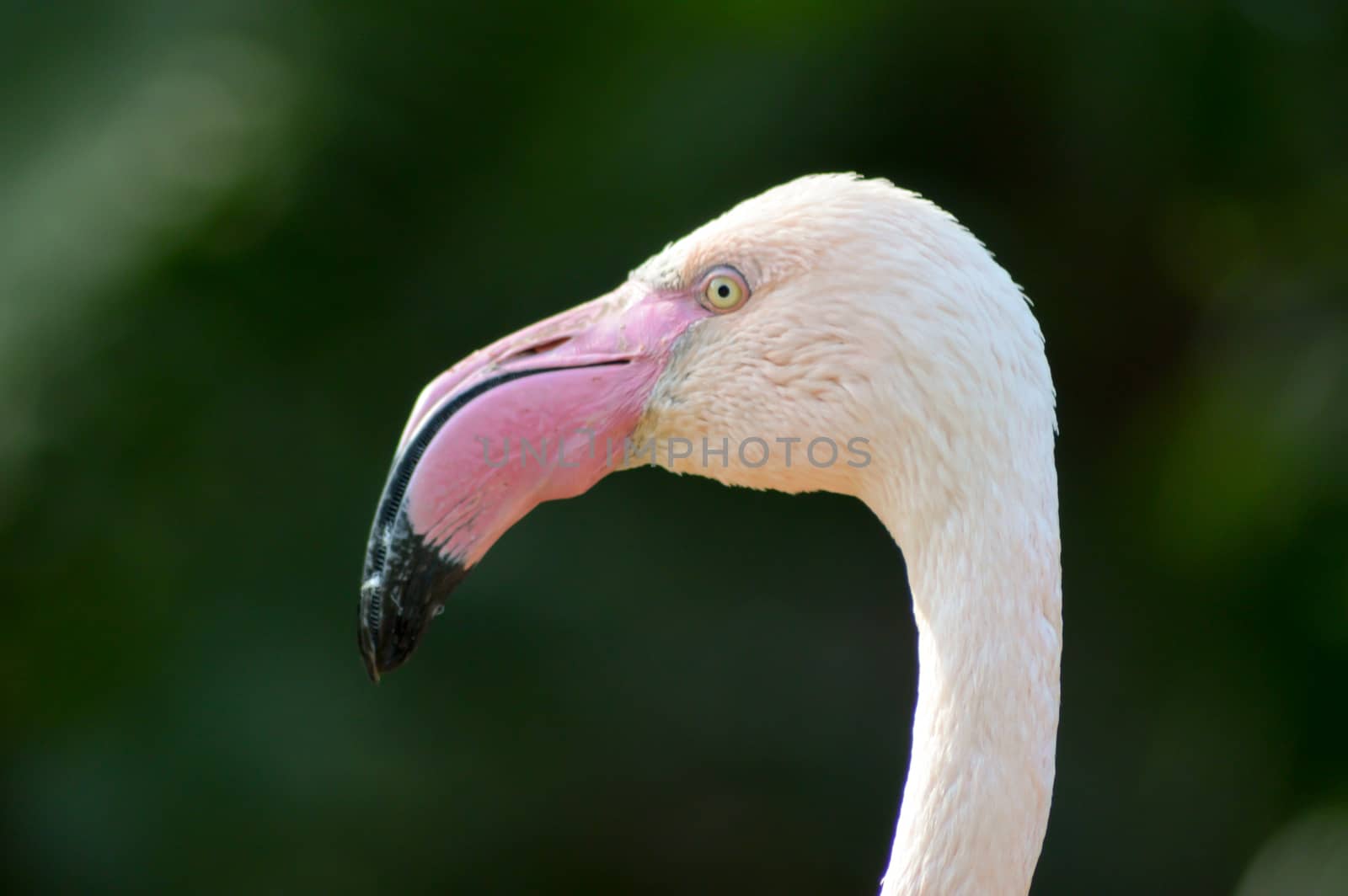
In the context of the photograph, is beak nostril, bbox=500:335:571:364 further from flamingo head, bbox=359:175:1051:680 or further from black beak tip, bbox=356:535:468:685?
black beak tip, bbox=356:535:468:685

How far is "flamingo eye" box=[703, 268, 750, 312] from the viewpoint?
1449 mm

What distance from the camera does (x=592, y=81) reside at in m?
3.20

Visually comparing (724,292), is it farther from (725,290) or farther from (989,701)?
(989,701)

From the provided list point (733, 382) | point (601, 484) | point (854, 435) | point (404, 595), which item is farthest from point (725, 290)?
point (601, 484)

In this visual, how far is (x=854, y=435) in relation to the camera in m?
1.37

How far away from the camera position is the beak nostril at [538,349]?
4.92 feet

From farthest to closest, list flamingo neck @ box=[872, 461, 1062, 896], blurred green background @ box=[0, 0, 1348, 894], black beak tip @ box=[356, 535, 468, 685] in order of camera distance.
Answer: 1. blurred green background @ box=[0, 0, 1348, 894]
2. black beak tip @ box=[356, 535, 468, 685]
3. flamingo neck @ box=[872, 461, 1062, 896]

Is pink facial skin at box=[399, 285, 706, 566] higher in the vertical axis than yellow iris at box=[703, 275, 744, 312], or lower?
lower

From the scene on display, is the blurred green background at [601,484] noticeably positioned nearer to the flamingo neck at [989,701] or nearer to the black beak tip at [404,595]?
the black beak tip at [404,595]

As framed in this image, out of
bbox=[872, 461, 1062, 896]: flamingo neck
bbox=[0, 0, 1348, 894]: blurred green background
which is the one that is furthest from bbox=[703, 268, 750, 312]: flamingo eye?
bbox=[0, 0, 1348, 894]: blurred green background

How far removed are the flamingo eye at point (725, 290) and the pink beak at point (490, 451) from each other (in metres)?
0.03

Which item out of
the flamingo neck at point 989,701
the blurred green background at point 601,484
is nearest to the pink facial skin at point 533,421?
the flamingo neck at point 989,701

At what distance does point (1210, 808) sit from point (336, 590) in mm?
2350

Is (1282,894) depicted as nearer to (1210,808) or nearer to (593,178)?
(1210,808)
